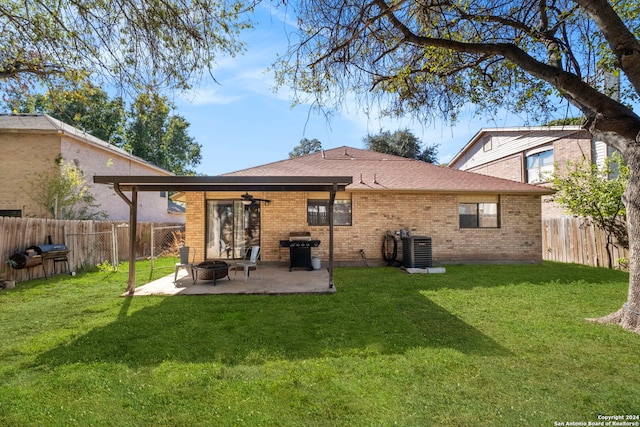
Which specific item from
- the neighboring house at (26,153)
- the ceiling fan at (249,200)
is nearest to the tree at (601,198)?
the ceiling fan at (249,200)

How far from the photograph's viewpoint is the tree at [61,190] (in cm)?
1316

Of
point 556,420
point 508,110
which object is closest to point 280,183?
point 508,110

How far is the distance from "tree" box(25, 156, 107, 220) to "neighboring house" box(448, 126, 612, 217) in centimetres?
1838

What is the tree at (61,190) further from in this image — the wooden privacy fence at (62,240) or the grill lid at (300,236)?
the grill lid at (300,236)

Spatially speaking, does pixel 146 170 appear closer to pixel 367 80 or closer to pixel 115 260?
pixel 115 260

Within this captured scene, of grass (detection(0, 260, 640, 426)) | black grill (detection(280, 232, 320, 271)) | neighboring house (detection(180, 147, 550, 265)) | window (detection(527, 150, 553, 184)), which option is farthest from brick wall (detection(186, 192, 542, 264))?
grass (detection(0, 260, 640, 426))

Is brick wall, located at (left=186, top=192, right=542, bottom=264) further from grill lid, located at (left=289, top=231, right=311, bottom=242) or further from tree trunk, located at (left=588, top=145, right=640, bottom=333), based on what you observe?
tree trunk, located at (left=588, top=145, right=640, bottom=333)

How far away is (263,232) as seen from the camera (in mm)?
Result: 11094

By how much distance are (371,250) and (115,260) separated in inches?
341

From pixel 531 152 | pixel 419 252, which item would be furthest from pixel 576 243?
pixel 419 252

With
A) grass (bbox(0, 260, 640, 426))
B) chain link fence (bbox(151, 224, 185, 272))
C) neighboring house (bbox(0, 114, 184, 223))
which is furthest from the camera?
chain link fence (bbox(151, 224, 185, 272))

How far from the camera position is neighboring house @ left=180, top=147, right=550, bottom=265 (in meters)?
11.1

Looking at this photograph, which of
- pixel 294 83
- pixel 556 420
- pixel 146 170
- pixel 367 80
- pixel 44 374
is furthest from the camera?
pixel 146 170

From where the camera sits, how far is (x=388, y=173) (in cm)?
1280
